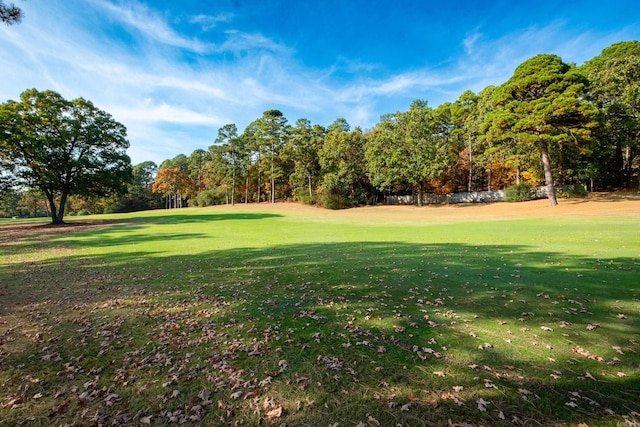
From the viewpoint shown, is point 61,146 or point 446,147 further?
point 446,147

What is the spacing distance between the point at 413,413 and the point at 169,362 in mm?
3450

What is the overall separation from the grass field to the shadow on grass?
0.03 m

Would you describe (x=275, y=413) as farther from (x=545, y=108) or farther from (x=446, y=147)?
(x=446, y=147)

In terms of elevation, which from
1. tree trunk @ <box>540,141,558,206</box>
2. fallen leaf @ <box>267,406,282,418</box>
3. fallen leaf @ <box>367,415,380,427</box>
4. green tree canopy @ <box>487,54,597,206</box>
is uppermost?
green tree canopy @ <box>487,54,597,206</box>

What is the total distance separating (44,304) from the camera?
7.16m

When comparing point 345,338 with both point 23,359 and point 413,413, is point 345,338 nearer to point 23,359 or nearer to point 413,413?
point 413,413

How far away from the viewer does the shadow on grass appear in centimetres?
334

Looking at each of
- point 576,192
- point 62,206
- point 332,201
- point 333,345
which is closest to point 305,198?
point 332,201

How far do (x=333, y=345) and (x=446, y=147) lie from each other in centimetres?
4385

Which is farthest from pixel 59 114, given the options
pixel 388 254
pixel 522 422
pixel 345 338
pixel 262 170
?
pixel 522 422

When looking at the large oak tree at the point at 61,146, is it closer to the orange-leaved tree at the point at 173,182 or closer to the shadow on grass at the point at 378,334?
the shadow on grass at the point at 378,334

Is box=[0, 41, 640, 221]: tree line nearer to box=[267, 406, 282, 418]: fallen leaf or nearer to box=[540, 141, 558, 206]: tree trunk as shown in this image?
box=[540, 141, 558, 206]: tree trunk

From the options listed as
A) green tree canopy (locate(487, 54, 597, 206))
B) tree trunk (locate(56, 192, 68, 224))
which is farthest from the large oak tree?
green tree canopy (locate(487, 54, 597, 206))

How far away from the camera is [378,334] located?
196 inches
